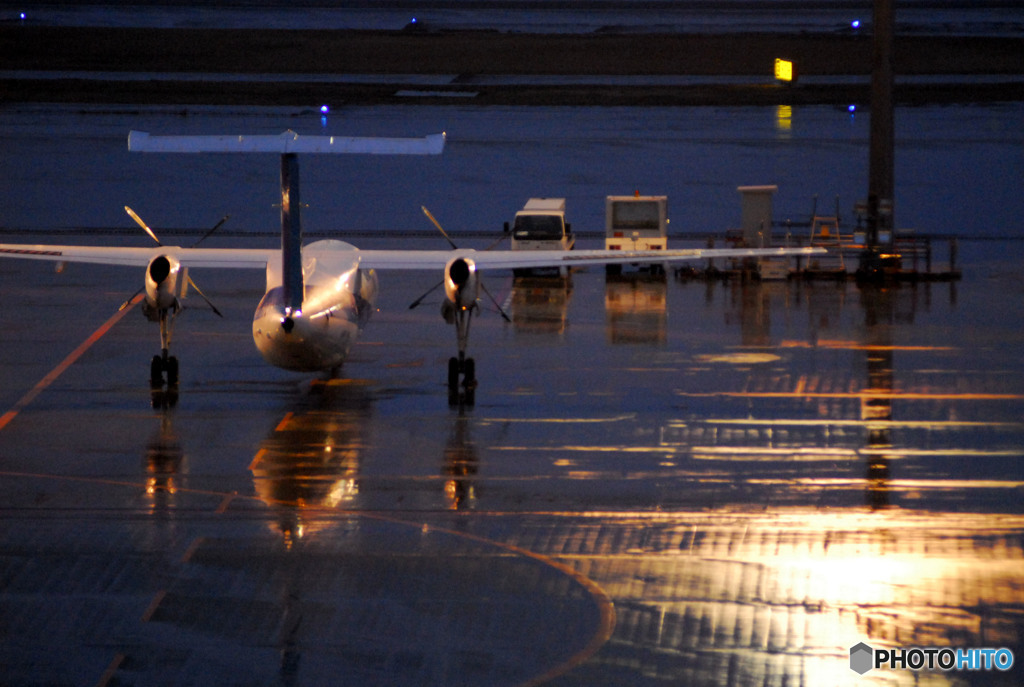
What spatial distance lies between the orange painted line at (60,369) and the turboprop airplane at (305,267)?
2.39 m

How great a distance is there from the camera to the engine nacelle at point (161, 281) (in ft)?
86.8

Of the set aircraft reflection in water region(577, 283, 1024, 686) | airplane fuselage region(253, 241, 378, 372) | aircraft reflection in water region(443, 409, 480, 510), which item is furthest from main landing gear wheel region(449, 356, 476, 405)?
aircraft reflection in water region(577, 283, 1024, 686)

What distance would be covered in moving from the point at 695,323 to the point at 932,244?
2190cm

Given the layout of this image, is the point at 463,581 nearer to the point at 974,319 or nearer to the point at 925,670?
the point at 925,670

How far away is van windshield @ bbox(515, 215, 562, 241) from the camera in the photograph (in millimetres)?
45344

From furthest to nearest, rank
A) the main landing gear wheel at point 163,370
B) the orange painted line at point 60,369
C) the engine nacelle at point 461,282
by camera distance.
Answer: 1. the main landing gear wheel at point 163,370
2. the engine nacelle at point 461,282
3. the orange painted line at point 60,369

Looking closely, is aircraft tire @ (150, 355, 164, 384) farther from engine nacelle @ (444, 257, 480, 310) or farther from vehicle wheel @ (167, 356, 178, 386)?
engine nacelle @ (444, 257, 480, 310)

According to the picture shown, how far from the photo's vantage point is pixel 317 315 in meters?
24.5

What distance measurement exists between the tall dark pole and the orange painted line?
2338 cm

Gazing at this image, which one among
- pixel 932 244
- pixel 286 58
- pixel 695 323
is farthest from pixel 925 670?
pixel 286 58

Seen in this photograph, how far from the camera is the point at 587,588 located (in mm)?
15758

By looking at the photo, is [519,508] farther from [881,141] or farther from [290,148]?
[881,141]
